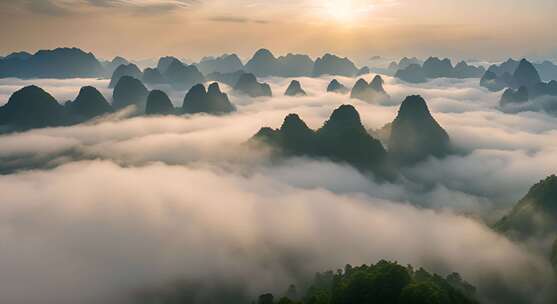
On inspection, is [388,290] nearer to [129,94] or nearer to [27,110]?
[27,110]

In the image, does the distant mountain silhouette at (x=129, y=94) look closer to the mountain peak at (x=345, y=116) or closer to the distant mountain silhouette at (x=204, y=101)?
the distant mountain silhouette at (x=204, y=101)

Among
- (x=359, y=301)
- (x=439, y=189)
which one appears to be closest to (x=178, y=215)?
(x=359, y=301)

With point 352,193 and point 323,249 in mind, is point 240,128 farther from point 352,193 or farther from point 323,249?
point 323,249

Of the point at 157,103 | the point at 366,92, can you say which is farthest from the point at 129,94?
the point at 366,92

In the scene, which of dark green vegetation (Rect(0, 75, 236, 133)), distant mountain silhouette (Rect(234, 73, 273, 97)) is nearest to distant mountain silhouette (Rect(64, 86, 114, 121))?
dark green vegetation (Rect(0, 75, 236, 133))

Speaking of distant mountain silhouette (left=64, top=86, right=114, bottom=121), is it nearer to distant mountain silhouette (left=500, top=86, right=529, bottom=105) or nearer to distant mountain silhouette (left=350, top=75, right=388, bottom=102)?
distant mountain silhouette (left=350, top=75, right=388, bottom=102)

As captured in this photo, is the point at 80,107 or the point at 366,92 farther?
the point at 366,92
